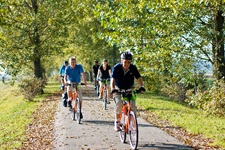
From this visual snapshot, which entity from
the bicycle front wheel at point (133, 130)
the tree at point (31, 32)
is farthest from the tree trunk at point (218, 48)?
the tree at point (31, 32)

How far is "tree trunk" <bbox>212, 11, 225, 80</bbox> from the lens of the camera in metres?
13.6

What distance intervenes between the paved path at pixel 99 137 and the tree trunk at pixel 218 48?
455 cm

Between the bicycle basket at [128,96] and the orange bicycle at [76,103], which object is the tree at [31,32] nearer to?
the orange bicycle at [76,103]

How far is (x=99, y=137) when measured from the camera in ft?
29.6

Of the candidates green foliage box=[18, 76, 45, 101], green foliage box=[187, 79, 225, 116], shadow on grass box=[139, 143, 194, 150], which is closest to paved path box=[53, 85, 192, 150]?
shadow on grass box=[139, 143, 194, 150]

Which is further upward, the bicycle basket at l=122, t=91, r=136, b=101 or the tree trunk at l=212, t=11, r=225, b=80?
the tree trunk at l=212, t=11, r=225, b=80

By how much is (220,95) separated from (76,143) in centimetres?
598

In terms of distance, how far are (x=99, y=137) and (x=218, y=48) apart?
7714 millimetres

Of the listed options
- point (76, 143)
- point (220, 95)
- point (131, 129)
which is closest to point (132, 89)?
point (131, 129)

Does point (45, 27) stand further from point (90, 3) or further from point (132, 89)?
point (132, 89)

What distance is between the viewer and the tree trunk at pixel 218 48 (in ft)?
44.7

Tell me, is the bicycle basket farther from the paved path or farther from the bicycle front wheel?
the paved path

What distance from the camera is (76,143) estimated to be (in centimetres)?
840

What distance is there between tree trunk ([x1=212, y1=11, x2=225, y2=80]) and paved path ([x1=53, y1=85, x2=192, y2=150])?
4.55m
